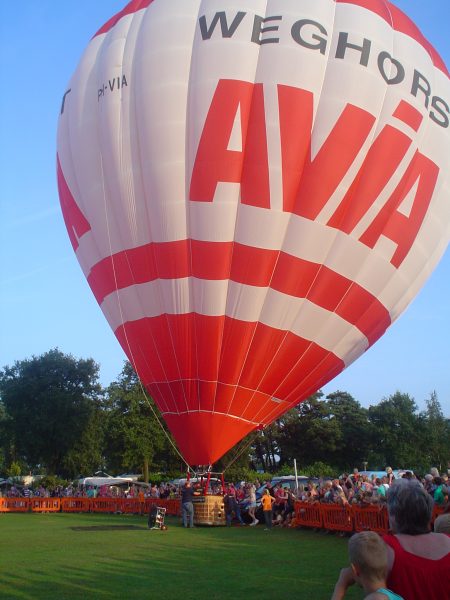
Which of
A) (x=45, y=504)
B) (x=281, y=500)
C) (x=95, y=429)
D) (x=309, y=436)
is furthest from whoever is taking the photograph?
(x=309, y=436)

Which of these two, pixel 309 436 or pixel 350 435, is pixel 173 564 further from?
pixel 350 435

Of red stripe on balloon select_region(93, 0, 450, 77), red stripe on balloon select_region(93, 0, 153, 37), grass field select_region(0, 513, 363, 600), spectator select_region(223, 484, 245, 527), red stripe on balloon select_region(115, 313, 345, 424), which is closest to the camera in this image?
grass field select_region(0, 513, 363, 600)

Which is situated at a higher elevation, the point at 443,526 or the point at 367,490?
the point at 367,490

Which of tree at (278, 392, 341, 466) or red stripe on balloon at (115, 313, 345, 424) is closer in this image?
red stripe on balloon at (115, 313, 345, 424)

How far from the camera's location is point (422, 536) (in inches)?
123

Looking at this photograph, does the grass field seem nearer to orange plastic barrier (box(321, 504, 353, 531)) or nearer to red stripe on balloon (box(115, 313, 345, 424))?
orange plastic barrier (box(321, 504, 353, 531))

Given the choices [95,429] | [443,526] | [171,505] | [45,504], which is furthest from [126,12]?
[95,429]

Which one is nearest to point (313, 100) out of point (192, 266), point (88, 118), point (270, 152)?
point (270, 152)

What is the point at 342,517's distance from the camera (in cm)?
1499

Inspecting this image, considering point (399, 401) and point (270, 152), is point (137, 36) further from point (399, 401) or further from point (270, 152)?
point (399, 401)

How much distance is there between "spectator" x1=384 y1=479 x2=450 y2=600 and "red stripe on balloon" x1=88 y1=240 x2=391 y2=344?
1078 centimetres

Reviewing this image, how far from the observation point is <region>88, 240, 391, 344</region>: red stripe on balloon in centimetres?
1387

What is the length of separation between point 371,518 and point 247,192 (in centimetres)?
717

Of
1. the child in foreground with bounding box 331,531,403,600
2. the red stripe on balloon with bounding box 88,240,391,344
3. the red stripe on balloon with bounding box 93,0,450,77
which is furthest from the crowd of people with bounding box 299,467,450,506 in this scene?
the red stripe on balloon with bounding box 93,0,450,77
